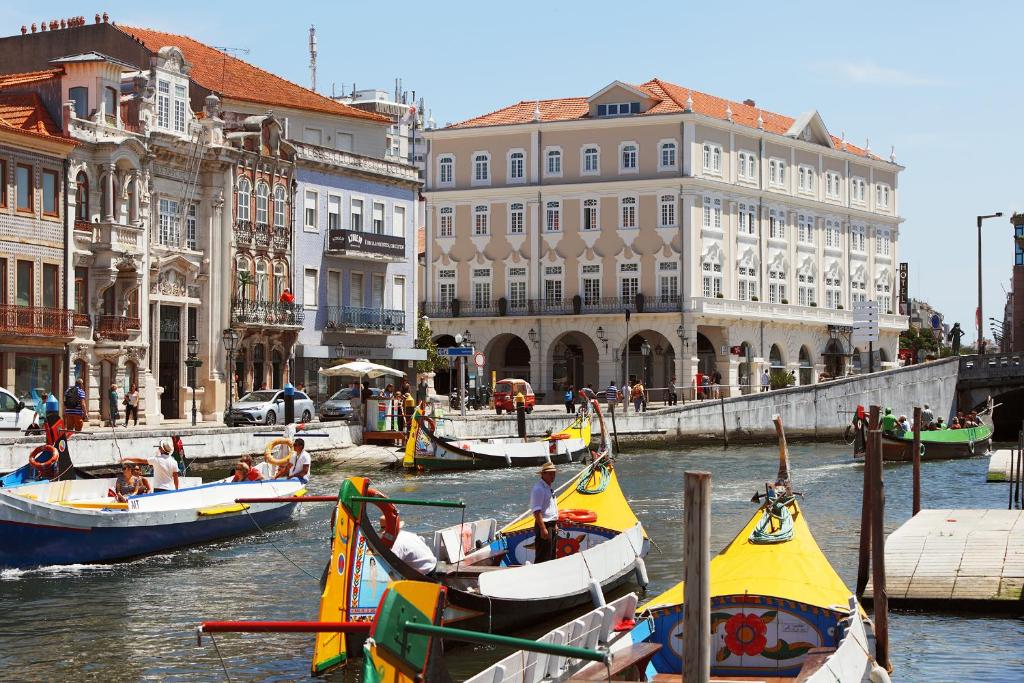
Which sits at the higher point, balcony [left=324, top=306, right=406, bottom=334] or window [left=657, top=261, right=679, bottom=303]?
window [left=657, top=261, right=679, bottom=303]

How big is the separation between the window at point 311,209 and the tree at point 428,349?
11250 mm

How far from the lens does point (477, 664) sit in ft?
63.8

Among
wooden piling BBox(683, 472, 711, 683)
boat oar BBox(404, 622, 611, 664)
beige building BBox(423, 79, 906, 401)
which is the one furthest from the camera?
beige building BBox(423, 79, 906, 401)

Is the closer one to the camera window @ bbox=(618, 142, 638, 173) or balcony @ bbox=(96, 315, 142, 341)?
balcony @ bbox=(96, 315, 142, 341)

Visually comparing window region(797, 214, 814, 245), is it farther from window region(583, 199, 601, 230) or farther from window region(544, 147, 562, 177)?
window region(544, 147, 562, 177)

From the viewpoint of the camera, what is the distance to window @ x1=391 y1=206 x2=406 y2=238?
66.8 m

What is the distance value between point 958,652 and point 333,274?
45398 millimetres

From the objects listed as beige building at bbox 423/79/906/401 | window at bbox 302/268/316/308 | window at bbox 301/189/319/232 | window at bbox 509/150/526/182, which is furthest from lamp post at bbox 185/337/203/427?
window at bbox 509/150/526/182

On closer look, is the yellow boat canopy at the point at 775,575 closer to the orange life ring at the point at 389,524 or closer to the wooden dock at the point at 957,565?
the orange life ring at the point at 389,524

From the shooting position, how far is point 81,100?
4934 centimetres

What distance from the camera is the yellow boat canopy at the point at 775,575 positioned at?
16844 millimetres

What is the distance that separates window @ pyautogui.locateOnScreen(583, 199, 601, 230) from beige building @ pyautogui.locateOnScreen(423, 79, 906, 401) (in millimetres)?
73

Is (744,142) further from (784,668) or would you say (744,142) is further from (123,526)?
(784,668)

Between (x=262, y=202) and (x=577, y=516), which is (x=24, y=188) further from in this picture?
(x=577, y=516)
